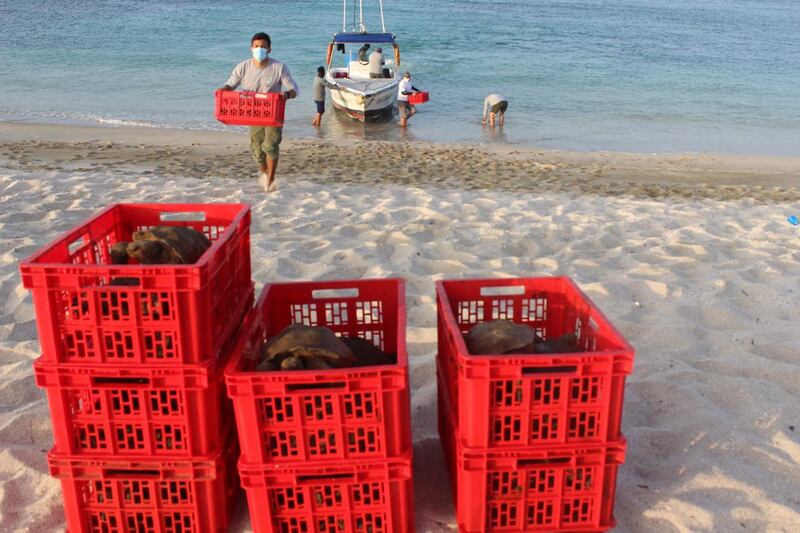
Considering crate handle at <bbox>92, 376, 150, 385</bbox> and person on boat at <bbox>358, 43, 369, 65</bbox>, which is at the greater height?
person on boat at <bbox>358, 43, 369, 65</bbox>

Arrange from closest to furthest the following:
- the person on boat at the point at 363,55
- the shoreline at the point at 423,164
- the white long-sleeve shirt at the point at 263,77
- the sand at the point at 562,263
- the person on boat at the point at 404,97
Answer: the sand at the point at 562,263 → the white long-sleeve shirt at the point at 263,77 → the shoreline at the point at 423,164 → the person on boat at the point at 404,97 → the person on boat at the point at 363,55

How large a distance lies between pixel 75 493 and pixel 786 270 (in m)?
5.03

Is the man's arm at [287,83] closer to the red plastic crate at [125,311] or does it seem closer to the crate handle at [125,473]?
the red plastic crate at [125,311]

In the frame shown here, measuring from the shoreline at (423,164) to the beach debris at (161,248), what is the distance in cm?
607

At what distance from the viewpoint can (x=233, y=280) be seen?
2.74m

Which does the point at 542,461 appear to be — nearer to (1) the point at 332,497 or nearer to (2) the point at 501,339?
(2) the point at 501,339

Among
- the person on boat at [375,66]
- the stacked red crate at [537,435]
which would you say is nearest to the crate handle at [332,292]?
the stacked red crate at [537,435]

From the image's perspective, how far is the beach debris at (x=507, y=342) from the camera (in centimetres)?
248

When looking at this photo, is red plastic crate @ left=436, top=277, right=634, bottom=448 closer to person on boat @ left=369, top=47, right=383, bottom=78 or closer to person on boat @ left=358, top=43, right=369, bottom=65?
person on boat @ left=369, top=47, right=383, bottom=78

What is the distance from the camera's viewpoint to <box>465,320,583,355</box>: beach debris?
248cm

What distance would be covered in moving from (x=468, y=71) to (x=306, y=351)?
2563cm

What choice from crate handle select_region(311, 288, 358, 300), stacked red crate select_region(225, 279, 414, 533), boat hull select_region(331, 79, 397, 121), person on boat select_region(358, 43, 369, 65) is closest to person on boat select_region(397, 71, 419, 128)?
boat hull select_region(331, 79, 397, 121)

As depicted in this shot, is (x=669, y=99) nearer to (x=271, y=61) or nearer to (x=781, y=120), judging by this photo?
(x=781, y=120)

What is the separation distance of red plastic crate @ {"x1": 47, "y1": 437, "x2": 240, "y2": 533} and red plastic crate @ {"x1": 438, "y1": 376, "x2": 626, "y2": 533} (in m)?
0.90
